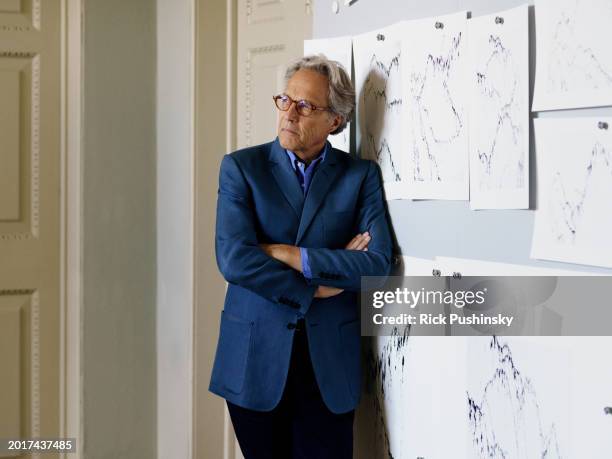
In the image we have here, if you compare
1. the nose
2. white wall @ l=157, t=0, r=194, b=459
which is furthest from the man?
white wall @ l=157, t=0, r=194, b=459

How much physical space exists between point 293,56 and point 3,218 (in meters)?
1.21

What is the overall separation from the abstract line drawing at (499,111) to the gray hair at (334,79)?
41cm

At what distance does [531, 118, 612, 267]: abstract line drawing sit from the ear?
64 centimetres

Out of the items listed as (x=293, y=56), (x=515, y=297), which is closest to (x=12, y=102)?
(x=293, y=56)

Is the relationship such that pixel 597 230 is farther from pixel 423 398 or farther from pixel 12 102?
pixel 12 102

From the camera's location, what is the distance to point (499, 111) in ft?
5.43

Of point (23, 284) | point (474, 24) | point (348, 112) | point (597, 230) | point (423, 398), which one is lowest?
point (423, 398)

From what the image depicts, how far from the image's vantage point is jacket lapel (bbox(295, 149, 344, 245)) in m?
2.00

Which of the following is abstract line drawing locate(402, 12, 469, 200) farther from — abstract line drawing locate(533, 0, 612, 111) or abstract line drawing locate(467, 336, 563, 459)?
abstract line drawing locate(467, 336, 563, 459)

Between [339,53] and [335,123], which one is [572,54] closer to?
[335,123]

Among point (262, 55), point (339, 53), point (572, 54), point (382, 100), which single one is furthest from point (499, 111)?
point (262, 55)

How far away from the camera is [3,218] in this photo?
277 cm

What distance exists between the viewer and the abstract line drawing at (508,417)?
1.57m

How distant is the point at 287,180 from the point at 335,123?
0.69 ft
